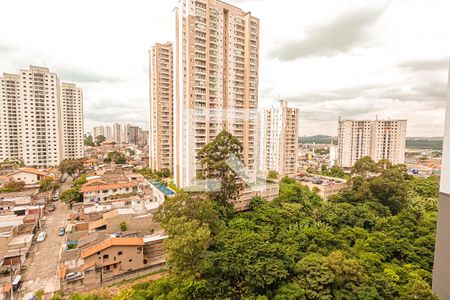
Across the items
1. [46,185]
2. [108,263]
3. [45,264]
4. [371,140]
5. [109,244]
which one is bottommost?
[45,264]

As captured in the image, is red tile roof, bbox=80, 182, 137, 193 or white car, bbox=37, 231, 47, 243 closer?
white car, bbox=37, 231, 47, 243

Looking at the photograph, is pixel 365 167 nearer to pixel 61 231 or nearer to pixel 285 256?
pixel 285 256

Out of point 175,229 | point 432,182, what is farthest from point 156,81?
point 432,182

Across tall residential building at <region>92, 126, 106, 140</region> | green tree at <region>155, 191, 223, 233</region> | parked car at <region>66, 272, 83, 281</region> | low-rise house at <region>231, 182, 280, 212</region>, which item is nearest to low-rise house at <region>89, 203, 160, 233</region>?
parked car at <region>66, 272, 83, 281</region>

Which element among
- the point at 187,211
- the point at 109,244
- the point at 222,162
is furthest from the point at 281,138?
the point at 109,244

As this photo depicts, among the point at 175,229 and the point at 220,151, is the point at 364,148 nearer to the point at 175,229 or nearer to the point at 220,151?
the point at 220,151

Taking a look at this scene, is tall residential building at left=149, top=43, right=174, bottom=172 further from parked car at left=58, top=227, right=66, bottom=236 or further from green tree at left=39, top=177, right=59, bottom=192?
parked car at left=58, top=227, right=66, bottom=236

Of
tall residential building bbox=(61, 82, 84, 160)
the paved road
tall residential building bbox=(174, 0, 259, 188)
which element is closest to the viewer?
the paved road
